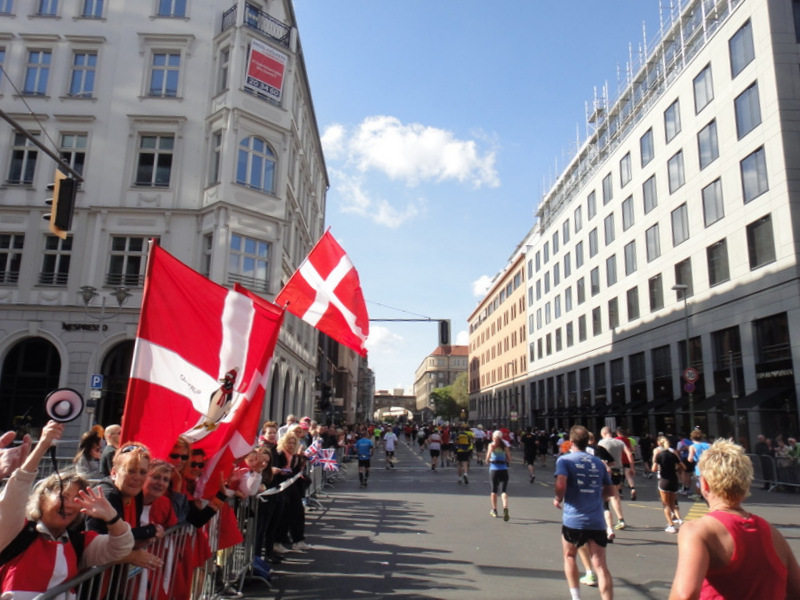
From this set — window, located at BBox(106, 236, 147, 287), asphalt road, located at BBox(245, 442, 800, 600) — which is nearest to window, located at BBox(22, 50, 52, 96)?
window, located at BBox(106, 236, 147, 287)

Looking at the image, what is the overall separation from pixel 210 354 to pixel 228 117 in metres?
19.4

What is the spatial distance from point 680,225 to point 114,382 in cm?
2972

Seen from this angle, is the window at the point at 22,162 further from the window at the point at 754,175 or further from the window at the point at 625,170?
Answer: the window at the point at 625,170

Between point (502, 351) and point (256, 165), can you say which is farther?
point (502, 351)

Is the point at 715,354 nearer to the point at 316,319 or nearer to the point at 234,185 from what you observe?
the point at 234,185

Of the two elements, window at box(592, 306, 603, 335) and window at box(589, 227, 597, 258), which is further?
window at box(589, 227, 597, 258)

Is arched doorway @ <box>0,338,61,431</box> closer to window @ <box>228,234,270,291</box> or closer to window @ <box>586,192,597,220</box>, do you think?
window @ <box>228,234,270,291</box>

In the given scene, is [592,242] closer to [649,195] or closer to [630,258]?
[630,258]

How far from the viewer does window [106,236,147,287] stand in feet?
74.8

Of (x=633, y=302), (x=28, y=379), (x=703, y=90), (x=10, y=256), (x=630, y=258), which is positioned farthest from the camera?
(x=630, y=258)

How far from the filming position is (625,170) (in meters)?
42.0

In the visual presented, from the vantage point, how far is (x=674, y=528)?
10859 mm

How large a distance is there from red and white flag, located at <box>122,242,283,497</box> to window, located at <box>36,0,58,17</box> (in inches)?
997

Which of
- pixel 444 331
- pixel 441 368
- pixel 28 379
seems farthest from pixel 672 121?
pixel 441 368
